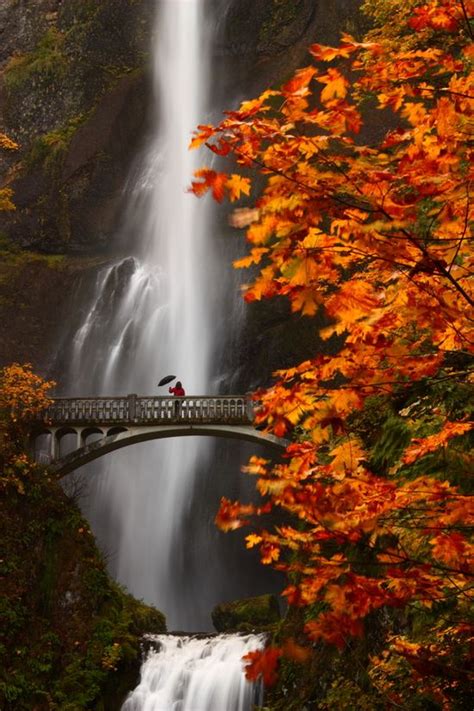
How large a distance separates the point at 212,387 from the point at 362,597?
31.7 metres

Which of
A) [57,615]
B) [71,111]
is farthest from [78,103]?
[57,615]

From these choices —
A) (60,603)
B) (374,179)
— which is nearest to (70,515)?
(60,603)

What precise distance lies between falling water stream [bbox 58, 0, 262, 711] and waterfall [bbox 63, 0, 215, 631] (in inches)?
1.8

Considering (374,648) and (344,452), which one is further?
(374,648)

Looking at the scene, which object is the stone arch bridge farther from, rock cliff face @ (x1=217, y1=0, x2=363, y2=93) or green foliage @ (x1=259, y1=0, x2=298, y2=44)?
green foliage @ (x1=259, y1=0, x2=298, y2=44)

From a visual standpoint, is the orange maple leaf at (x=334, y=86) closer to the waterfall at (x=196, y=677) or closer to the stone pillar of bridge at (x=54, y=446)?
the waterfall at (x=196, y=677)

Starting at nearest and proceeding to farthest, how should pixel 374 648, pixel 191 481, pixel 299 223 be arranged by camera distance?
pixel 299 223, pixel 374 648, pixel 191 481

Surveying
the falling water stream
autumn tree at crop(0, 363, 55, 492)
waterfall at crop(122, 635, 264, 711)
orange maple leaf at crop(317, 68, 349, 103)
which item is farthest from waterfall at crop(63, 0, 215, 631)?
orange maple leaf at crop(317, 68, 349, 103)

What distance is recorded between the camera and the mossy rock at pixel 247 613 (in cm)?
2930

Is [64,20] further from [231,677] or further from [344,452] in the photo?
[344,452]

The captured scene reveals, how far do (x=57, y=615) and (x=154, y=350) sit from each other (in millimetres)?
15605

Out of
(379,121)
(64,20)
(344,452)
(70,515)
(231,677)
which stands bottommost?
(231,677)

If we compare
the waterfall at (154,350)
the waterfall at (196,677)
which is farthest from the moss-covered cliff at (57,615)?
the waterfall at (154,350)

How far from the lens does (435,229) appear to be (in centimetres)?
550
